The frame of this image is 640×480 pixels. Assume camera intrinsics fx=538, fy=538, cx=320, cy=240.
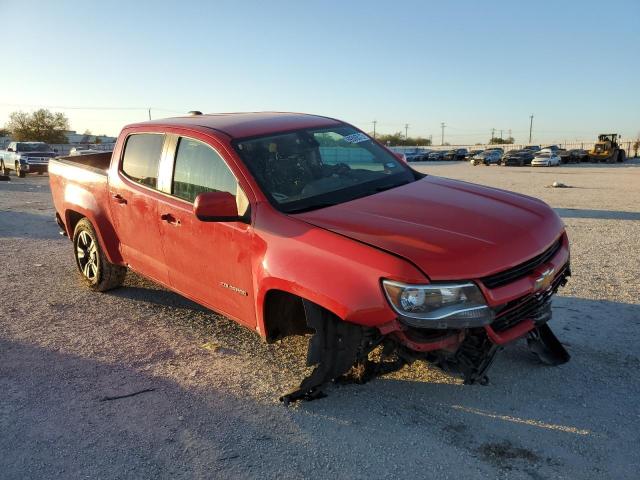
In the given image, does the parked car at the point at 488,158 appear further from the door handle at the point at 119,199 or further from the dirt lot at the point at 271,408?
the door handle at the point at 119,199

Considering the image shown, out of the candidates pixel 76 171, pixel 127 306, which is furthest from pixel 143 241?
pixel 76 171

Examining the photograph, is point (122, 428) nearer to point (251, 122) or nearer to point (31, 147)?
point (251, 122)

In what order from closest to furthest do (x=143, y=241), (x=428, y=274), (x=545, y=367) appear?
1. (x=428, y=274)
2. (x=545, y=367)
3. (x=143, y=241)

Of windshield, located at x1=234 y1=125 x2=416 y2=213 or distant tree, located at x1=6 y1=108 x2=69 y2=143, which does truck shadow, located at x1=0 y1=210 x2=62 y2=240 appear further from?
distant tree, located at x1=6 y1=108 x2=69 y2=143

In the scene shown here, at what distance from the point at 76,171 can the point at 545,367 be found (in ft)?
16.2

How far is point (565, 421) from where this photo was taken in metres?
3.14

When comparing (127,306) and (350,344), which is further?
(127,306)

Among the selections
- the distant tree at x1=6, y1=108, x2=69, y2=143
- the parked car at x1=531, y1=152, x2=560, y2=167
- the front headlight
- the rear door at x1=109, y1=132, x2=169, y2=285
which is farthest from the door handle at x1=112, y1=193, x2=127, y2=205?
the distant tree at x1=6, y1=108, x2=69, y2=143

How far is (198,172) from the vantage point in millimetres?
4117

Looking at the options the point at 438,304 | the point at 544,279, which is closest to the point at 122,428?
the point at 438,304

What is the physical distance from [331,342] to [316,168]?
4.77ft

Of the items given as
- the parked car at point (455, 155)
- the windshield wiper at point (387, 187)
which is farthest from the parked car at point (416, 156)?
the windshield wiper at point (387, 187)

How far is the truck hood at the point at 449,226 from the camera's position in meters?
2.82

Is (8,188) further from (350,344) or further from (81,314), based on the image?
(350,344)
